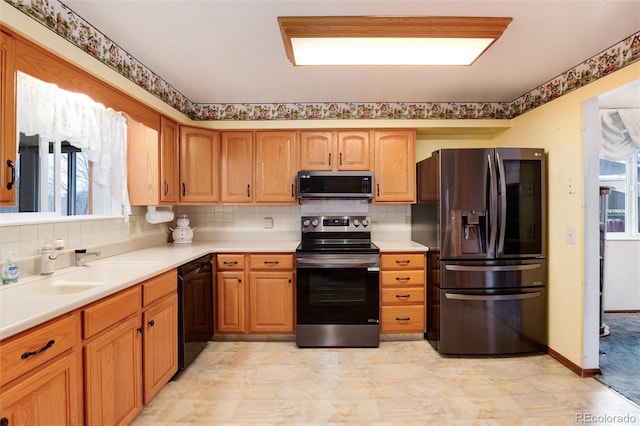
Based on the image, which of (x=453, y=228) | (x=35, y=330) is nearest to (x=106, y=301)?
(x=35, y=330)

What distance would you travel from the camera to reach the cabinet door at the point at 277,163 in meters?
3.08

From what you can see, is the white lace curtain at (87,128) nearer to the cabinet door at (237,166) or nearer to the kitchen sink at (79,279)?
the kitchen sink at (79,279)

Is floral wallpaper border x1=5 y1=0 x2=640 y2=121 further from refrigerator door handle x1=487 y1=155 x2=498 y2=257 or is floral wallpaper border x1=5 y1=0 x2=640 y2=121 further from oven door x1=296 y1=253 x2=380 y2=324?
oven door x1=296 y1=253 x2=380 y2=324

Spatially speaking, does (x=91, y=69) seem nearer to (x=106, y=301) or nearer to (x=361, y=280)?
(x=106, y=301)

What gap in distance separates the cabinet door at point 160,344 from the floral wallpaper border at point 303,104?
66.4 inches

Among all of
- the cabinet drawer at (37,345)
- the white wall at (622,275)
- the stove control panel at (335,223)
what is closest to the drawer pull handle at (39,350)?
the cabinet drawer at (37,345)

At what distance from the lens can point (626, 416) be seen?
1826 millimetres

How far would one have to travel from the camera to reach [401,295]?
281cm

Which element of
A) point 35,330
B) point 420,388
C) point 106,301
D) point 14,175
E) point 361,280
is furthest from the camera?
point 361,280

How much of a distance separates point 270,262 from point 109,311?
4.75 ft

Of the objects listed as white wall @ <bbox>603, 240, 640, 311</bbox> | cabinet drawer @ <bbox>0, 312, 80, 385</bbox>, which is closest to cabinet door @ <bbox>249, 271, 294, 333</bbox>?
cabinet drawer @ <bbox>0, 312, 80, 385</bbox>

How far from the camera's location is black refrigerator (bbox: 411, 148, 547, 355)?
2.50 metres

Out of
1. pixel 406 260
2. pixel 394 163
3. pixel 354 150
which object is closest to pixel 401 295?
pixel 406 260

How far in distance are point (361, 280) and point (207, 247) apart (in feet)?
4.93
